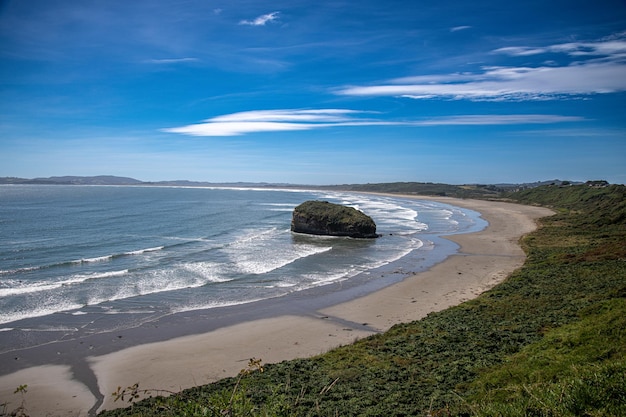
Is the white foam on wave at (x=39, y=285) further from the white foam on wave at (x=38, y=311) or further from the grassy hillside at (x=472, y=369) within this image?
the grassy hillside at (x=472, y=369)

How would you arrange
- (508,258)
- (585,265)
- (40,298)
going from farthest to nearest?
(508,258), (585,265), (40,298)

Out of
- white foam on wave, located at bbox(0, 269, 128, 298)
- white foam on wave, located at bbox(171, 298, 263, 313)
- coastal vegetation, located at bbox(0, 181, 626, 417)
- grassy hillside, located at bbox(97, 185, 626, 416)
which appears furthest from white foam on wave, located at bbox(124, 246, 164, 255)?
grassy hillside, located at bbox(97, 185, 626, 416)

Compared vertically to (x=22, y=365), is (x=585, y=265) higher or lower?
higher

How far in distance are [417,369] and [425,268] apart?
2096 cm

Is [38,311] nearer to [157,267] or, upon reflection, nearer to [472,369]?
[157,267]

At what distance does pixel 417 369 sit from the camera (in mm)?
13047

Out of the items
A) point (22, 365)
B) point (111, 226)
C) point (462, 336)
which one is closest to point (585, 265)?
point (462, 336)

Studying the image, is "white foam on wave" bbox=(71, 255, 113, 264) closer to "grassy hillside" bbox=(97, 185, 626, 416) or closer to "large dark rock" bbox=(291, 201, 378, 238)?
"grassy hillside" bbox=(97, 185, 626, 416)

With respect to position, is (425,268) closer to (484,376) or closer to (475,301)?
(475,301)

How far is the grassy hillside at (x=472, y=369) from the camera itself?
6797 mm

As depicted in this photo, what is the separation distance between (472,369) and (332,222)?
1542 inches

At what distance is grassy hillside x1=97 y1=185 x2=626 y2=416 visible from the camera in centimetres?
680

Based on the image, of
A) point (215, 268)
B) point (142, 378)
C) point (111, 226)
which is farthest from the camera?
point (111, 226)

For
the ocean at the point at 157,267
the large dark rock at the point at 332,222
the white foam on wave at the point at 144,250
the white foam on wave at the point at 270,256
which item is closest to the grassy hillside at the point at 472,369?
the ocean at the point at 157,267
